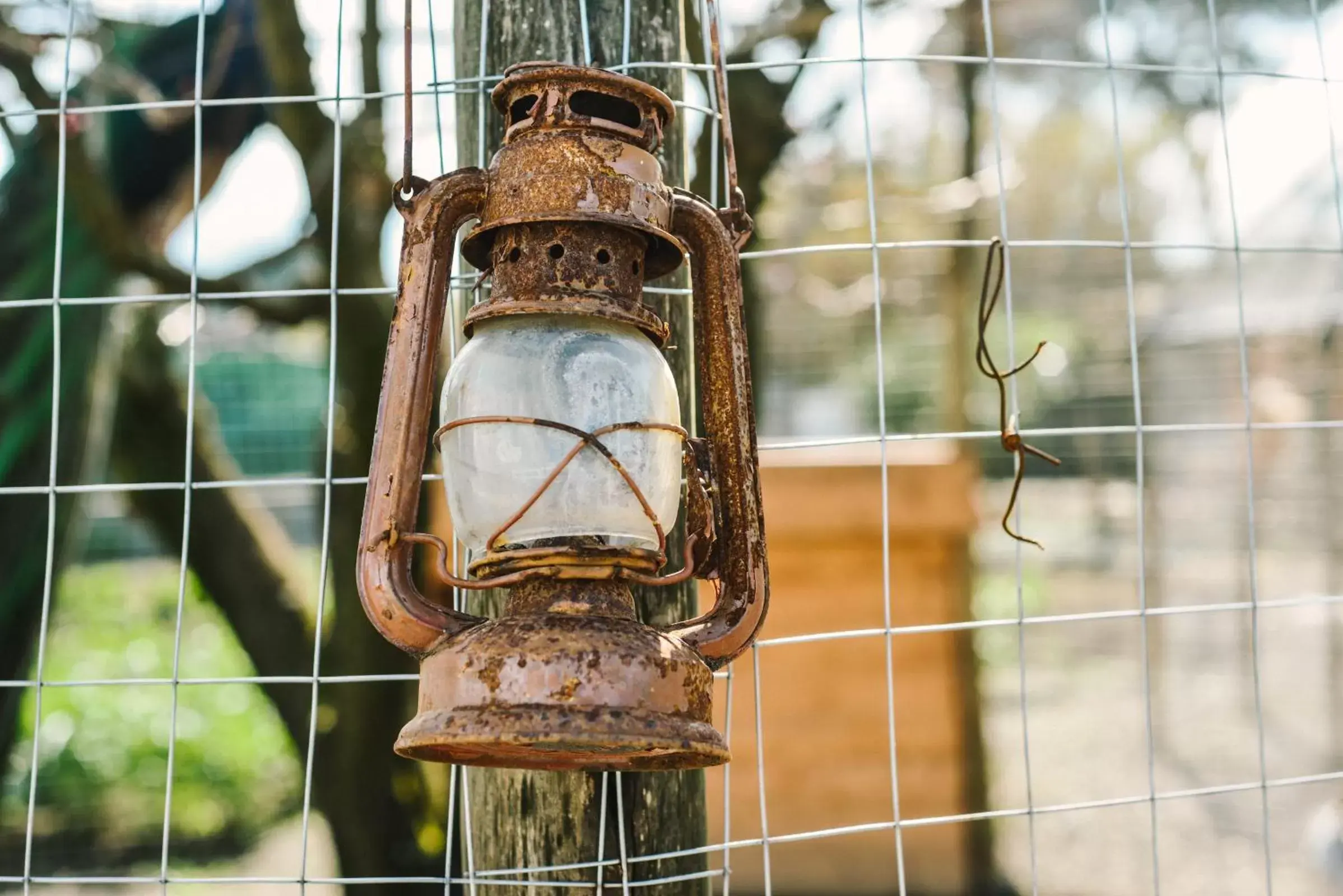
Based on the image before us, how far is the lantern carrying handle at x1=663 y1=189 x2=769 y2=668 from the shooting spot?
3.21 ft

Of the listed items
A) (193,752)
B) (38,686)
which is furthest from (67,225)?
(193,752)

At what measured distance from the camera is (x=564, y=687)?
2.84 ft

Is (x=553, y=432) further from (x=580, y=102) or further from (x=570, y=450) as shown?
(x=580, y=102)

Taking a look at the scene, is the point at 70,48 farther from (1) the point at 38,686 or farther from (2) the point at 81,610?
(2) the point at 81,610

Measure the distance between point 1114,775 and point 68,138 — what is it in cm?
454

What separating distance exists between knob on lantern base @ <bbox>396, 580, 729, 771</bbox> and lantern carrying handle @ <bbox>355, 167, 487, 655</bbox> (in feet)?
0.13

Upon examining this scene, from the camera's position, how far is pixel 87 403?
261cm

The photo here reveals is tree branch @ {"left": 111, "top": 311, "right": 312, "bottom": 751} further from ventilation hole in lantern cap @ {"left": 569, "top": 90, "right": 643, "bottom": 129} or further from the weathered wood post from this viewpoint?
ventilation hole in lantern cap @ {"left": 569, "top": 90, "right": 643, "bottom": 129}

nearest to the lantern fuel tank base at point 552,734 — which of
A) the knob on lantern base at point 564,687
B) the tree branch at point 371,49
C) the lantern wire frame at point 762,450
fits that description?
the knob on lantern base at point 564,687

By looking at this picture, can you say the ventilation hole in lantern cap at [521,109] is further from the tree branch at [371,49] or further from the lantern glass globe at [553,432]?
the tree branch at [371,49]

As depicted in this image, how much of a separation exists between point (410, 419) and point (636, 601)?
353mm

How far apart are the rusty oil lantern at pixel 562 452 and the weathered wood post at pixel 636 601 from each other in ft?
0.73

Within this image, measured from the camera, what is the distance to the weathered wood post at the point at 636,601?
3.96 ft

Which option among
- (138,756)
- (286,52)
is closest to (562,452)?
(286,52)
